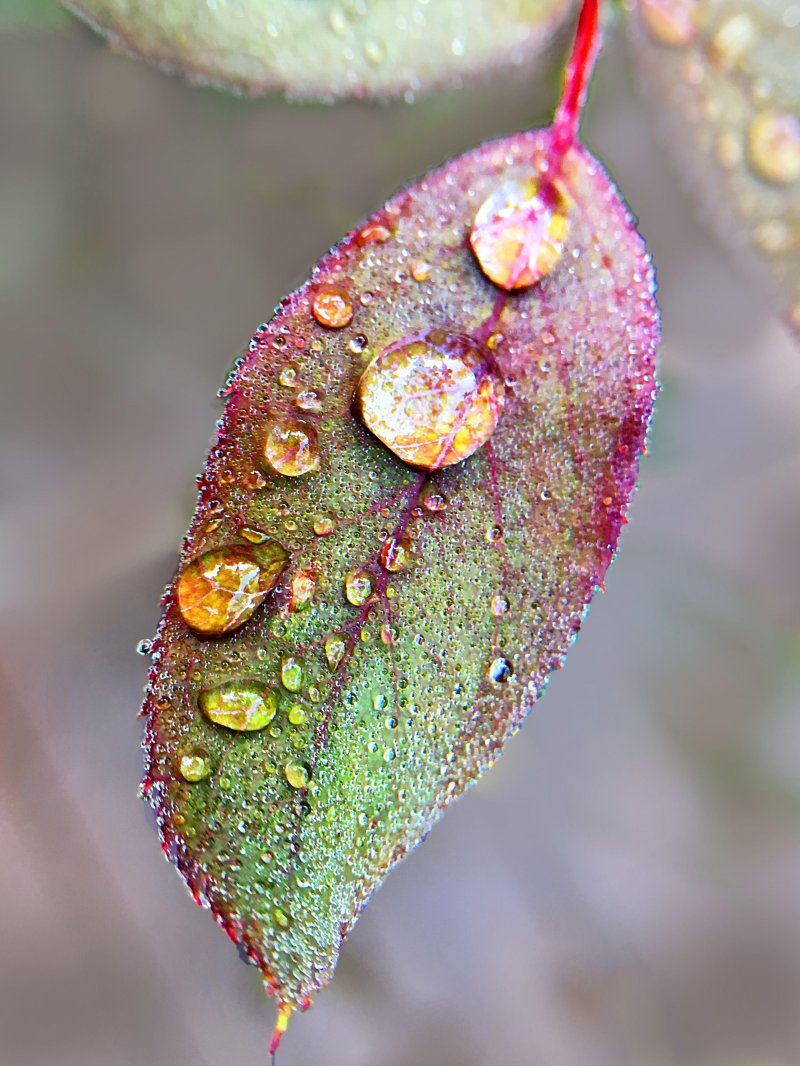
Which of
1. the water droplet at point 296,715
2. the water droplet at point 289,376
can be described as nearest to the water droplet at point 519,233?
the water droplet at point 289,376

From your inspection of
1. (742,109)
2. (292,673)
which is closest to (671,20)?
(742,109)

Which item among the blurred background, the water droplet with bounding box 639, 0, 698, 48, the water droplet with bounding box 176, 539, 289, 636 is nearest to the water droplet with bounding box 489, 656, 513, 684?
the water droplet with bounding box 176, 539, 289, 636

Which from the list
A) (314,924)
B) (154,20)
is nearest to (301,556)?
(314,924)

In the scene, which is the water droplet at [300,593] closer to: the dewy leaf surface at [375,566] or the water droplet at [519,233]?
the dewy leaf surface at [375,566]

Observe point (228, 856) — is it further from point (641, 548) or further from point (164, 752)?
point (641, 548)

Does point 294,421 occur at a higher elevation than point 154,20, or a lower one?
lower
